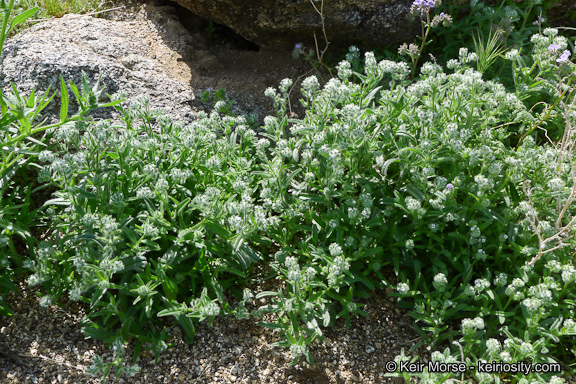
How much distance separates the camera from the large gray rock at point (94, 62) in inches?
175

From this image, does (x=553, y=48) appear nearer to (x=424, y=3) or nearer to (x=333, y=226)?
(x=424, y=3)

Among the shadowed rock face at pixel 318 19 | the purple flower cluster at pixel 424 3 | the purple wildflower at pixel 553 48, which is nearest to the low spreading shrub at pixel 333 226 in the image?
the purple wildflower at pixel 553 48

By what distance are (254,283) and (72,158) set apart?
59.1 inches

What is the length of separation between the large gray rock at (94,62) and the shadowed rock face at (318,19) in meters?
0.71

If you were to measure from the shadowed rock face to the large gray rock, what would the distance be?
71cm

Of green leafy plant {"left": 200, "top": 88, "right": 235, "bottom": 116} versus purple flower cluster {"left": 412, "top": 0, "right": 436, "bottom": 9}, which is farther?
green leafy plant {"left": 200, "top": 88, "right": 235, "bottom": 116}

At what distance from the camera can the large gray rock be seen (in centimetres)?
444

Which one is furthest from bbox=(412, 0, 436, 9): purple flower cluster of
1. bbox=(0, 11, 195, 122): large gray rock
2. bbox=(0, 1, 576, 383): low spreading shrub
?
bbox=(0, 11, 195, 122): large gray rock

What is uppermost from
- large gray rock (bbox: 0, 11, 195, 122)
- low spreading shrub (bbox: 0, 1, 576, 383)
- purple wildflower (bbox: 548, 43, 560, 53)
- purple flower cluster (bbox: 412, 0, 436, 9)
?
purple flower cluster (bbox: 412, 0, 436, 9)

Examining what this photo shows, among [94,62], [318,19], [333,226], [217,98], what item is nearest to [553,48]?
[333,226]

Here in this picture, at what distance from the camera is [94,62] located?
4648 millimetres

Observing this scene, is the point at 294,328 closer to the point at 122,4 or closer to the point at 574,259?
the point at 574,259

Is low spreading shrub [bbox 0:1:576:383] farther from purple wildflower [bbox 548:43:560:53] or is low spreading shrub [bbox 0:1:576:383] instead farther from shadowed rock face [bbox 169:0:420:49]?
shadowed rock face [bbox 169:0:420:49]

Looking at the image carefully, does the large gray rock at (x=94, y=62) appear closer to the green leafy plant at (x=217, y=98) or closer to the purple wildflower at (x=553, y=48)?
the green leafy plant at (x=217, y=98)
